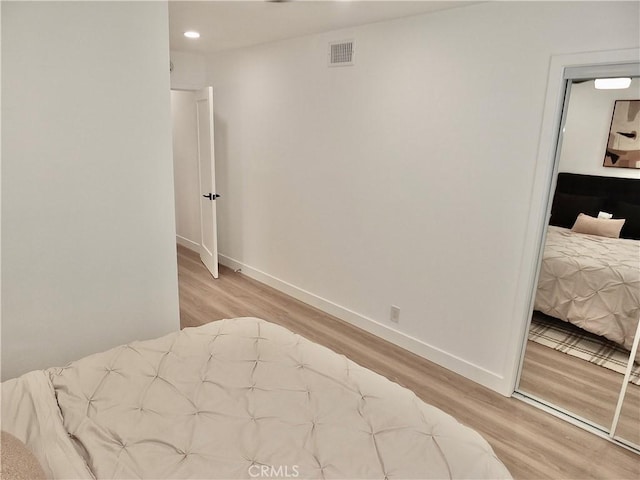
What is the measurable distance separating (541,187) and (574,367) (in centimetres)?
148

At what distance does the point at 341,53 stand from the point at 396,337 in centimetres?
226

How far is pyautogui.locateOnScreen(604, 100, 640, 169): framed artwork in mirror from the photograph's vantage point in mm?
2678

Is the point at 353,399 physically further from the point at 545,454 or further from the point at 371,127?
the point at 371,127

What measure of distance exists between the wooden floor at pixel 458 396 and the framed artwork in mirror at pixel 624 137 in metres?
1.79

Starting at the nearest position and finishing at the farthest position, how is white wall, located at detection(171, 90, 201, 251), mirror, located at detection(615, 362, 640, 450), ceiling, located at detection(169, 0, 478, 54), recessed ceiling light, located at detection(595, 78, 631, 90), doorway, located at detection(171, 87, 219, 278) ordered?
mirror, located at detection(615, 362, 640, 450), recessed ceiling light, located at detection(595, 78, 631, 90), ceiling, located at detection(169, 0, 478, 54), doorway, located at detection(171, 87, 219, 278), white wall, located at detection(171, 90, 201, 251)

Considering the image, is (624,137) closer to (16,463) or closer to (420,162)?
(420,162)

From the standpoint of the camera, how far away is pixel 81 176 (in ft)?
7.04

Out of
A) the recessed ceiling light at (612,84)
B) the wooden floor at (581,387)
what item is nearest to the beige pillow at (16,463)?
the wooden floor at (581,387)

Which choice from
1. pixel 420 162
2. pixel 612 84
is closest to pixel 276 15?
pixel 420 162

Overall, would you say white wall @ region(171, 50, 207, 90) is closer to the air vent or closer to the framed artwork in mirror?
the air vent

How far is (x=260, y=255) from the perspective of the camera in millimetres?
4508


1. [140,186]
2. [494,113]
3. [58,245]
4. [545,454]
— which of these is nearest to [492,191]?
[494,113]

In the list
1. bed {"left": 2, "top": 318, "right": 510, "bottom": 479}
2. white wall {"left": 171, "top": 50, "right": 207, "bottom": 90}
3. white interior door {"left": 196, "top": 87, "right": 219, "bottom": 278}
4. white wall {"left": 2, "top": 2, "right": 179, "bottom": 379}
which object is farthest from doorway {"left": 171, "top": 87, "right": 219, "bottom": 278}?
bed {"left": 2, "top": 318, "right": 510, "bottom": 479}

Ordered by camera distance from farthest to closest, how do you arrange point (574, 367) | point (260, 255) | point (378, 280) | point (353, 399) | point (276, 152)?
point (260, 255), point (276, 152), point (378, 280), point (574, 367), point (353, 399)
